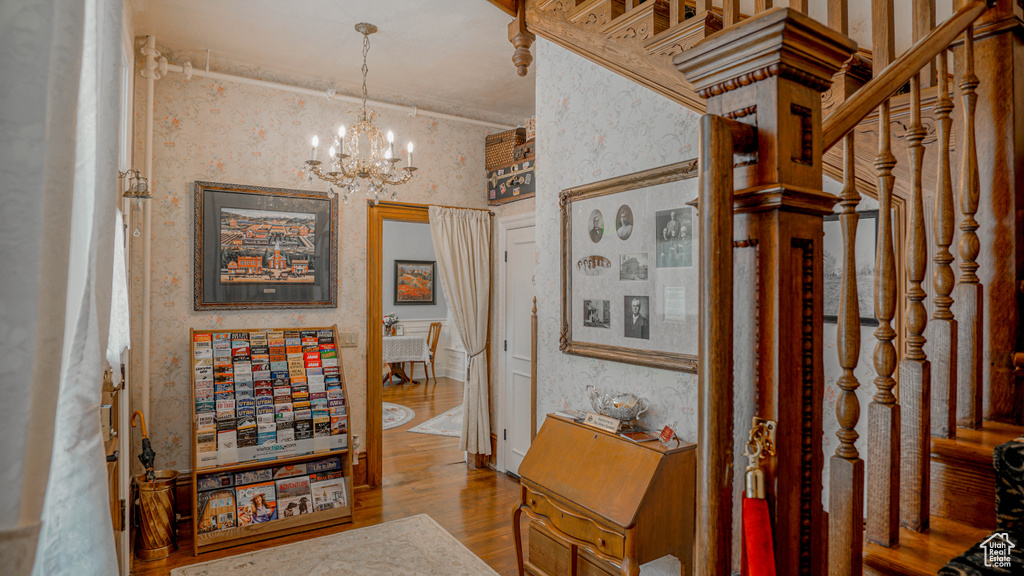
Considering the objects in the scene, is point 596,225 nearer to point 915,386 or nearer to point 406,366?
point 915,386

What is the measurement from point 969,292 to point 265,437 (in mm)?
3646

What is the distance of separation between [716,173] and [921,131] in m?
0.64

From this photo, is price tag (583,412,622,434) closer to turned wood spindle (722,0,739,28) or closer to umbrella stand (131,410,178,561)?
turned wood spindle (722,0,739,28)

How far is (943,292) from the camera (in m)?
1.27

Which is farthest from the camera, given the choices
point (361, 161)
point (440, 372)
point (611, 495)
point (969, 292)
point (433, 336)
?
point (440, 372)

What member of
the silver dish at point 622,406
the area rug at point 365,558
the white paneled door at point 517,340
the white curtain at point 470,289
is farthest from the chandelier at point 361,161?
the area rug at point 365,558

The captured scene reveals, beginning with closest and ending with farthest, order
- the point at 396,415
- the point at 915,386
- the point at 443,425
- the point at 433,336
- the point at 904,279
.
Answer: the point at 915,386 → the point at 904,279 → the point at 443,425 → the point at 396,415 → the point at 433,336

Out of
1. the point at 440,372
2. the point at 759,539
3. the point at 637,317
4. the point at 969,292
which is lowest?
the point at 440,372

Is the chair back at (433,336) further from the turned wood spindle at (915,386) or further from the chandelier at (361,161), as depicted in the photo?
the turned wood spindle at (915,386)

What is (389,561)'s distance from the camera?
10.1 ft

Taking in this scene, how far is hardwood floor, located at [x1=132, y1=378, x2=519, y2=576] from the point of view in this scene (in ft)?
10.6

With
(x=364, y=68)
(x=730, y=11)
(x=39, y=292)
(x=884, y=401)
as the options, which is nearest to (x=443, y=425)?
(x=364, y=68)

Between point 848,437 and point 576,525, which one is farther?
point 576,525

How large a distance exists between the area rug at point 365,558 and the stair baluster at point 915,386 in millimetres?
2295
